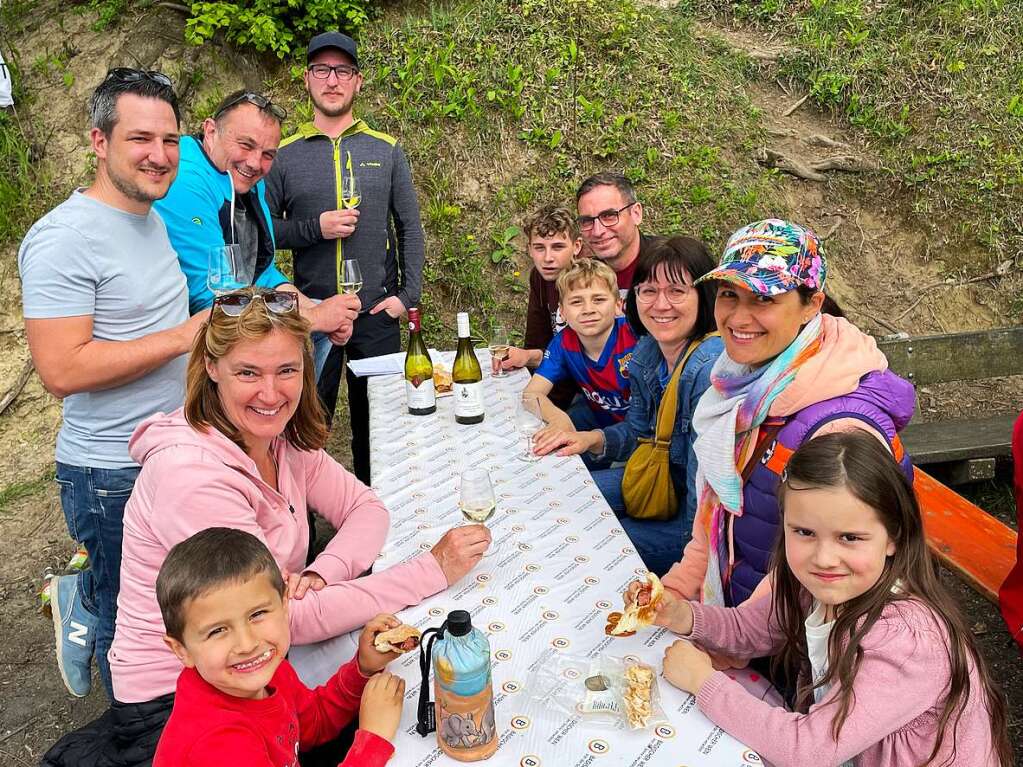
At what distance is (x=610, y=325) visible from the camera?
3709 mm

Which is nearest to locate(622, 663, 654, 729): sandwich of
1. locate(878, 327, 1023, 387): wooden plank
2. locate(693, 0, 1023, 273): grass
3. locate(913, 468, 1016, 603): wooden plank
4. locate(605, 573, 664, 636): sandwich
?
locate(605, 573, 664, 636): sandwich

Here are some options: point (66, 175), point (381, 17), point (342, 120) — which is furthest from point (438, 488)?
point (381, 17)

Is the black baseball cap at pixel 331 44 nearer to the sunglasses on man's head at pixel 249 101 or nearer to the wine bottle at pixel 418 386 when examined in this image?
the sunglasses on man's head at pixel 249 101

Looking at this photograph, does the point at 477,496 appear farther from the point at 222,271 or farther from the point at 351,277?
the point at 351,277

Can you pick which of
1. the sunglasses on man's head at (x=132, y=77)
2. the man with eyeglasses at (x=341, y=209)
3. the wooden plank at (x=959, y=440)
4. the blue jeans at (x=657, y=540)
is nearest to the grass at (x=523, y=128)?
the man with eyeglasses at (x=341, y=209)

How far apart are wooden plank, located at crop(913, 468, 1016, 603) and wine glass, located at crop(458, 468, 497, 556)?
188cm

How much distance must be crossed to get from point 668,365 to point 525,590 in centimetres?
138

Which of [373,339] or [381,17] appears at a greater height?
[381,17]

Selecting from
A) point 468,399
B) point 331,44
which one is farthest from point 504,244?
point 468,399

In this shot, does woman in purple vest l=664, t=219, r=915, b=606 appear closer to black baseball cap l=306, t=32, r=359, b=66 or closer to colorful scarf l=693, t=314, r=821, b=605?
colorful scarf l=693, t=314, r=821, b=605

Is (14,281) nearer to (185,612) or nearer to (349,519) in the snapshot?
(349,519)

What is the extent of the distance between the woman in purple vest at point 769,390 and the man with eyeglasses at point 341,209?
2.69 m

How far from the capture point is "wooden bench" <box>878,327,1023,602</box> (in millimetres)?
3428

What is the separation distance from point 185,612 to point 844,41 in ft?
28.7
